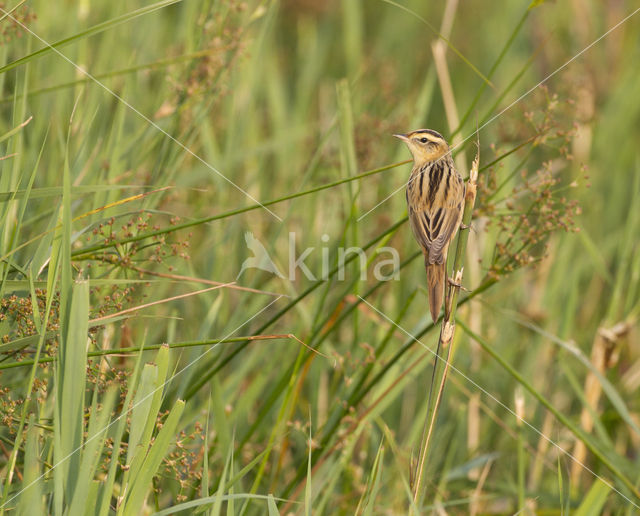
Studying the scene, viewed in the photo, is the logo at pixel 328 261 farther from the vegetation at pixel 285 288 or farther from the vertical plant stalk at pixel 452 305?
the vertical plant stalk at pixel 452 305

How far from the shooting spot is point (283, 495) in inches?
86.2

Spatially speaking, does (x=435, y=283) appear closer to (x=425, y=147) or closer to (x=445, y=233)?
(x=445, y=233)

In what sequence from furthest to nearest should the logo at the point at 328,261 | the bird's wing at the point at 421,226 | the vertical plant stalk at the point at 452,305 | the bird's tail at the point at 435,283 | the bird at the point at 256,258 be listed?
the bird at the point at 256,258 → the logo at the point at 328,261 → the bird's wing at the point at 421,226 → the bird's tail at the point at 435,283 → the vertical plant stalk at the point at 452,305

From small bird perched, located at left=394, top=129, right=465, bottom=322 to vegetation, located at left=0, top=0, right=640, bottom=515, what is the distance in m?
0.10

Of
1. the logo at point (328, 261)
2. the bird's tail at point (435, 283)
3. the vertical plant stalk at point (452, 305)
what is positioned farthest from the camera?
the logo at point (328, 261)

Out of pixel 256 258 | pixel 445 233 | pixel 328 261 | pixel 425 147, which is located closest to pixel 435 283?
pixel 445 233

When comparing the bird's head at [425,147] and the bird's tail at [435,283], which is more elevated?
the bird's head at [425,147]

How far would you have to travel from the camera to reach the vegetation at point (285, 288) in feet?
5.65

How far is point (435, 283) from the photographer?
1.73 meters

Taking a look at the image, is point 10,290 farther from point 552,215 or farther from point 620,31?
point 620,31

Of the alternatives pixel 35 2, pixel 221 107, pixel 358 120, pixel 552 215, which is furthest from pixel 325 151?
pixel 552 215

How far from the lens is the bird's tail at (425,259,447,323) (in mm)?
1688

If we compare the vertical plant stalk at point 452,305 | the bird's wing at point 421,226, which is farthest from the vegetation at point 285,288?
the bird's wing at point 421,226

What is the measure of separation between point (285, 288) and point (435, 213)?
1496 millimetres
